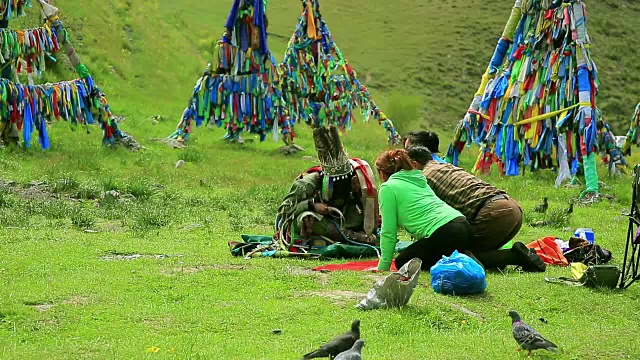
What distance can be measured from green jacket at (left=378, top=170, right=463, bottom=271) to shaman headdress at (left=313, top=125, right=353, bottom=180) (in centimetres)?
158

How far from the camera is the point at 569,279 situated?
8.13 meters

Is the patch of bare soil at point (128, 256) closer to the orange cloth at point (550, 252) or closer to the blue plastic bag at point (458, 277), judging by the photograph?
the blue plastic bag at point (458, 277)

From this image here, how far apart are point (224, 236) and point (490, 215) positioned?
12.7 ft

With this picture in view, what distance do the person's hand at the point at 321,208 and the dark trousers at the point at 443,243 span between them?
1.72 m

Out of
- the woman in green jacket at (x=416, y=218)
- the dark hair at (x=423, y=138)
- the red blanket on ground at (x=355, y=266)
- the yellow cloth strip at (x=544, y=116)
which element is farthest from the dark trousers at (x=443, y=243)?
the yellow cloth strip at (x=544, y=116)

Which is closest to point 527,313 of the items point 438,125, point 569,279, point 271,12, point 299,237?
point 569,279

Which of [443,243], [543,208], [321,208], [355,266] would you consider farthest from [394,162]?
[543,208]

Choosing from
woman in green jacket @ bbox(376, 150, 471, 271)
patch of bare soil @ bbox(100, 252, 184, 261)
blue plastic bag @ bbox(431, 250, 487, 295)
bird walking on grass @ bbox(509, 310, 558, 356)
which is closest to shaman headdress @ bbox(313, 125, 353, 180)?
woman in green jacket @ bbox(376, 150, 471, 271)

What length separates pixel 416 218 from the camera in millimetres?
8234

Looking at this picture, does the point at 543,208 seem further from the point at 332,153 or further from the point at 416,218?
the point at 416,218

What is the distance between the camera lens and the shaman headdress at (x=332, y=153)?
32.0 feet

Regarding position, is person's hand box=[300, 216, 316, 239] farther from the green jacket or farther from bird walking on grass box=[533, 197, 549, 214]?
bird walking on grass box=[533, 197, 549, 214]

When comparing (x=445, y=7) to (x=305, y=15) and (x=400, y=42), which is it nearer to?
(x=400, y=42)

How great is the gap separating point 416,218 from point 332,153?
1.86 metres
